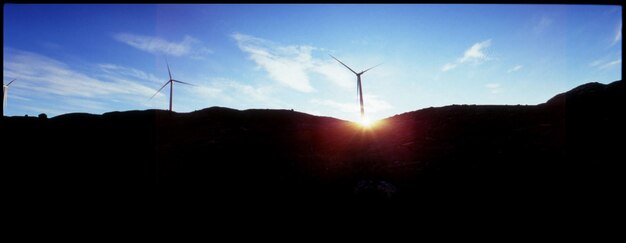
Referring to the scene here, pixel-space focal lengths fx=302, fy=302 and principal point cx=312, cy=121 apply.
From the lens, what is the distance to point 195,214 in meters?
12.1

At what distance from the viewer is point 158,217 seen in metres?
11.6

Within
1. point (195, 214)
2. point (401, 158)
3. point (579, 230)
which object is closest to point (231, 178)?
point (195, 214)

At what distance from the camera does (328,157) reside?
1783 cm

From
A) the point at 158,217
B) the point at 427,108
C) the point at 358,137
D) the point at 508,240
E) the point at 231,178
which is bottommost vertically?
the point at 508,240

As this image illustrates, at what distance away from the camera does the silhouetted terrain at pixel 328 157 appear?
42.0 feet

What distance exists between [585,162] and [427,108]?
11661 mm

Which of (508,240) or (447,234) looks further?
(447,234)

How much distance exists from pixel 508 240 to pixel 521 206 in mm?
2393

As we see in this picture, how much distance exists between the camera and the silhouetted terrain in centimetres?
1281

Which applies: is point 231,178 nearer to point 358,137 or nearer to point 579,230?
point 358,137

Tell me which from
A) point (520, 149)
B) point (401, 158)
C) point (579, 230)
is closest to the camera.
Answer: point (579, 230)

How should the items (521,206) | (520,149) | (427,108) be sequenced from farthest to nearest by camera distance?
(427,108) → (520,149) → (521,206)

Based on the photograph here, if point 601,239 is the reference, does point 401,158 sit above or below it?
above

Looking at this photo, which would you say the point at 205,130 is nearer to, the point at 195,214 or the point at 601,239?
the point at 195,214
